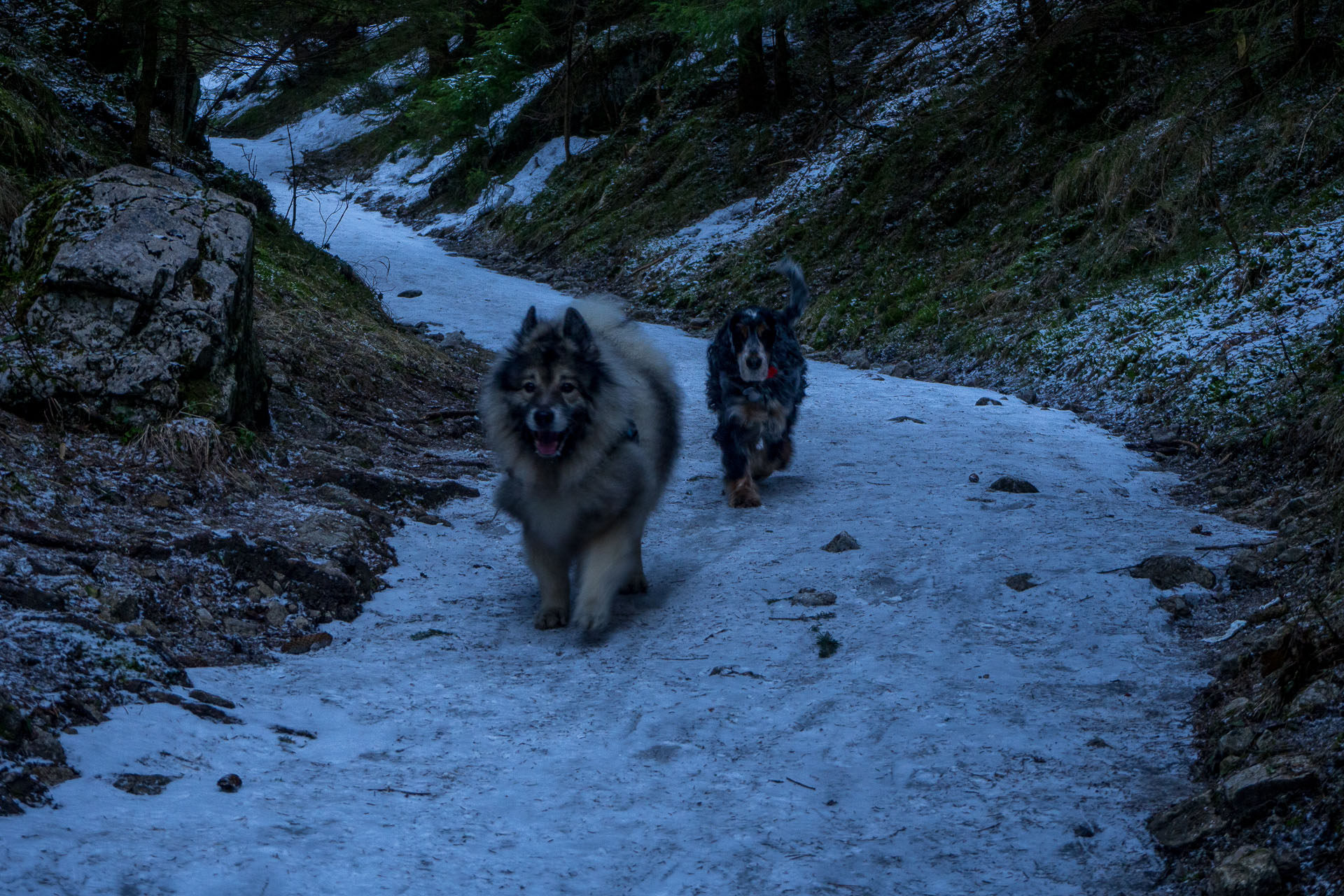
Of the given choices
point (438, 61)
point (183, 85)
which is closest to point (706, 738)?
point (183, 85)

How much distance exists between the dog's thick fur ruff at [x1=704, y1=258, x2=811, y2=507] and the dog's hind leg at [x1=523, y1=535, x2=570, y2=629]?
217 centimetres

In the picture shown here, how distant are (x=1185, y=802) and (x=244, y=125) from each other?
4413 cm

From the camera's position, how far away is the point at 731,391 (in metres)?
7.25

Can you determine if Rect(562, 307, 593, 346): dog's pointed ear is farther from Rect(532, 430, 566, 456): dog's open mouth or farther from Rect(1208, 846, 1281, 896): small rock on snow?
Rect(1208, 846, 1281, 896): small rock on snow

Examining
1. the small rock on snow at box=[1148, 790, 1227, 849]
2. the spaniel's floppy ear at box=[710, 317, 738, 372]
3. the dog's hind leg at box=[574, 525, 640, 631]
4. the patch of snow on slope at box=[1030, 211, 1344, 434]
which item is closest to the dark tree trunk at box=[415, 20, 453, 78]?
the patch of snow on slope at box=[1030, 211, 1344, 434]

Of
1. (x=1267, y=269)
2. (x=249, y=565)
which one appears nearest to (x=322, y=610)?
(x=249, y=565)

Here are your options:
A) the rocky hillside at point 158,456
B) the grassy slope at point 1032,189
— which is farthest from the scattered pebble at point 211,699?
the grassy slope at point 1032,189

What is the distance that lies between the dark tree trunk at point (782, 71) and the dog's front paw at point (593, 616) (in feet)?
52.8

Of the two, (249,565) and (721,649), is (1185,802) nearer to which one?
(721,649)

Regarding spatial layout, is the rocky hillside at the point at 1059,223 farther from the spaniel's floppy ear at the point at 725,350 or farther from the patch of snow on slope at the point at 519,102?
the spaniel's floppy ear at the point at 725,350

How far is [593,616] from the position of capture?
15.8 ft

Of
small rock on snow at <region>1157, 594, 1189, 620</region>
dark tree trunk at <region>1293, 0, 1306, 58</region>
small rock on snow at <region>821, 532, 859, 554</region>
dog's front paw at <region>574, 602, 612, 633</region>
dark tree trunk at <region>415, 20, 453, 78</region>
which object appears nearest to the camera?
small rock on snow at <region>1157, 594, 1189, 620</region>

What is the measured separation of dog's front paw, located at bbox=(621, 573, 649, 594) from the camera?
5395 mm

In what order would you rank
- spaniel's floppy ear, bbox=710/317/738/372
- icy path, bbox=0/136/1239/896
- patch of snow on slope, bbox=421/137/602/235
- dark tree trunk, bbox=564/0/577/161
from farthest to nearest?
patch of snow on slope, bbox=421/137/602/235, dark tree trunk, bbox=564/0/577/161, spaniel's floppy ear, bbox=710/317/738/372, icy path, bbox=0/136/1239/896
